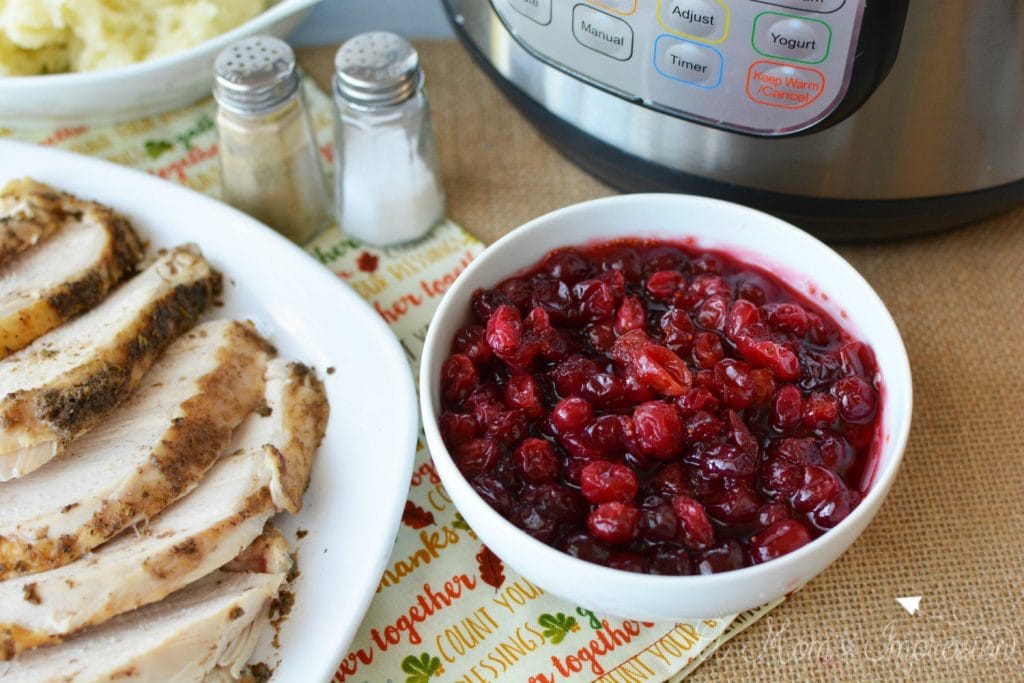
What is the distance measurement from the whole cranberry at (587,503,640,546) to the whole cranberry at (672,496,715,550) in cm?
5

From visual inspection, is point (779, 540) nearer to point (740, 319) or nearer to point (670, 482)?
point (670, 482)

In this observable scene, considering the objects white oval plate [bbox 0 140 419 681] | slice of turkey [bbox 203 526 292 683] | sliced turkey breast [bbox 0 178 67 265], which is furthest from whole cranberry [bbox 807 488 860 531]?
sliced turkey breast [bbox 0 178 67 265]

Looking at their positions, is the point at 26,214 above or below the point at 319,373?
above

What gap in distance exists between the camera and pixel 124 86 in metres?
1.82

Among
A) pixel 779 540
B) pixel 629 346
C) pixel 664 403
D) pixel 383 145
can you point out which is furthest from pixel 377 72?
pixel 779 540

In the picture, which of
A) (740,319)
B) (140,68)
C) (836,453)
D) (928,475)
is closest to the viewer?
(836,453)

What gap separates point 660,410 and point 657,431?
0.09ft

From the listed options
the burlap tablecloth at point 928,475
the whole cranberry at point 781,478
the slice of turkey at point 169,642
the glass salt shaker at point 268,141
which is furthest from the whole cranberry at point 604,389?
the glass salt shaker at point 268,141

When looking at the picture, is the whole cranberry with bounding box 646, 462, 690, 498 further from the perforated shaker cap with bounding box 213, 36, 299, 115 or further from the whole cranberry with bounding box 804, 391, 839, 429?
the perforated shaker cap with bounding box 213, 36, 299, 115

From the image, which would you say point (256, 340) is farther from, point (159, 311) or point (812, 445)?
point (812, 445)

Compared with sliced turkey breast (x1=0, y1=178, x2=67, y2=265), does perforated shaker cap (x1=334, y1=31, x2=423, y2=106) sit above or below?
above

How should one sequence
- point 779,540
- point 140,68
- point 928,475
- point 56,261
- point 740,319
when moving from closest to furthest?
point 779,540, point 740,319, point 928,475, point 56,261, point 140,68

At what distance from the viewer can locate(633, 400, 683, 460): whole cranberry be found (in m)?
1.25

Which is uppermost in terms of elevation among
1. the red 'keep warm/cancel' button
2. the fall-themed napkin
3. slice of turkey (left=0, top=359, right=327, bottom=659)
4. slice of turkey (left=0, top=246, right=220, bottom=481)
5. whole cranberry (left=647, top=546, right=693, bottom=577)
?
the red 'keep warm/cancel' button
